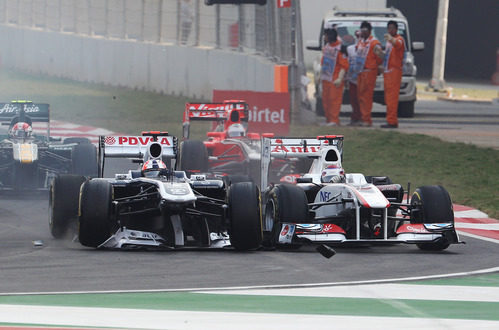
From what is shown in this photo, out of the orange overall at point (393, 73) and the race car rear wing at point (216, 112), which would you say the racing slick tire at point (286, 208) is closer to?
the race car rear wing at point (216, 112)

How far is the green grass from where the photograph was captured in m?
17.2

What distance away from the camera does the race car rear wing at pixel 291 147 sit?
43.0ft

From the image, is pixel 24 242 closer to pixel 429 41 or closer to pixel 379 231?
pixel 379 231

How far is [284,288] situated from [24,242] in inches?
139

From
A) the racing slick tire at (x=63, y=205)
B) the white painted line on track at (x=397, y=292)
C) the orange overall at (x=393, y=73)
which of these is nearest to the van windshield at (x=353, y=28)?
the orange overall at (x=393, y=73)

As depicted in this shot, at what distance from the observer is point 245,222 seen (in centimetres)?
1094

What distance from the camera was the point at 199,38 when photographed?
3089cm

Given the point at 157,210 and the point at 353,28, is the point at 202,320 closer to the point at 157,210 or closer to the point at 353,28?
the point at 157,210

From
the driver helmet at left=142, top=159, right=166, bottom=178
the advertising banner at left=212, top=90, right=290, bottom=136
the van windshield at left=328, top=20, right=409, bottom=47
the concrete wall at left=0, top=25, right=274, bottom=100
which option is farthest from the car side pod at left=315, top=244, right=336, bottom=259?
the van windshield at left=328, top=20, right=409, bottom=47

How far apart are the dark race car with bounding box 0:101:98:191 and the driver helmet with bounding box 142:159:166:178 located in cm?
328

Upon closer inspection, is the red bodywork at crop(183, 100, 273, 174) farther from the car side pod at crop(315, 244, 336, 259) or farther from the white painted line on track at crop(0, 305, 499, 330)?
the white painted line on track at crop(0, 305, 499, 330)

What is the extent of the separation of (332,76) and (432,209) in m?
12.6

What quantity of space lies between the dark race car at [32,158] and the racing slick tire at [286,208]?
4.31 meters

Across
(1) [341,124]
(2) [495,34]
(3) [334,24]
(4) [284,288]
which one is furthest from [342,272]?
(2) [495,34]
